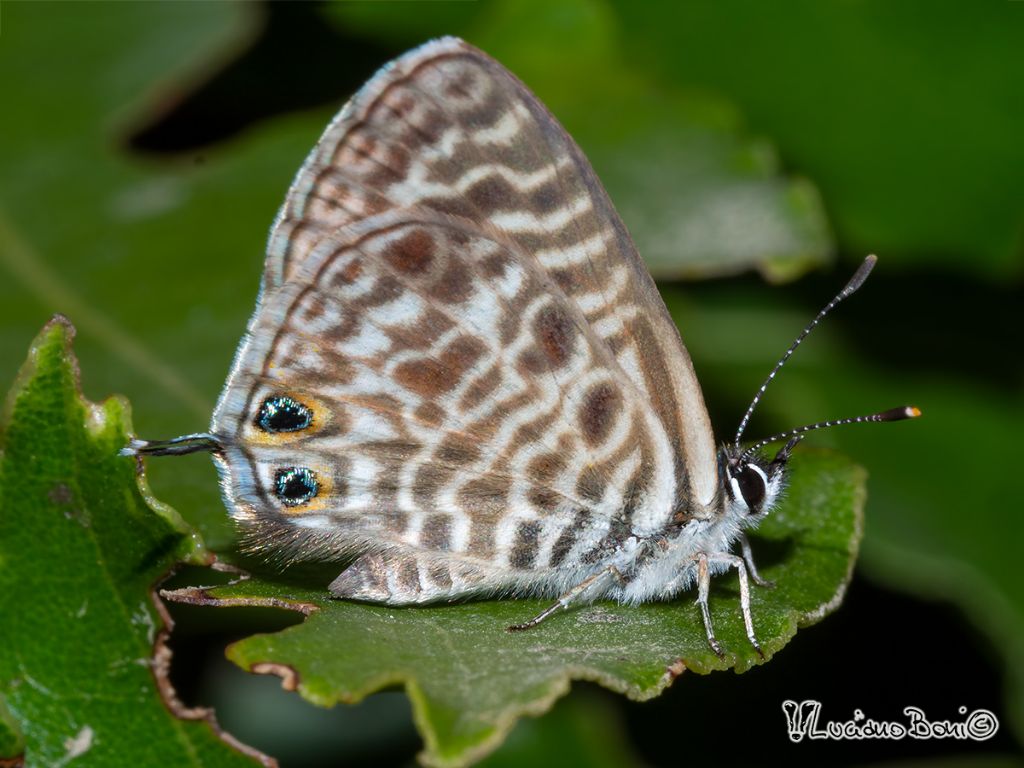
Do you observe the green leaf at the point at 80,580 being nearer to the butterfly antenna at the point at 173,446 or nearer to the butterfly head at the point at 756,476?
the butterfly antenna at the point at 173,446

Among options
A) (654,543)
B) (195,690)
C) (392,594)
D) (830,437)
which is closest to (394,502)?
(392,594)

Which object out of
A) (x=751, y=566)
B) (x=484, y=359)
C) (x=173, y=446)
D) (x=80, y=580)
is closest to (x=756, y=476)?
(x=751, y=566)

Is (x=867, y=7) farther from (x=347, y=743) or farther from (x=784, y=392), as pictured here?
(x=347, y=743)

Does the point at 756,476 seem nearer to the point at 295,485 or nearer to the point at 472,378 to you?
the point at 472,378

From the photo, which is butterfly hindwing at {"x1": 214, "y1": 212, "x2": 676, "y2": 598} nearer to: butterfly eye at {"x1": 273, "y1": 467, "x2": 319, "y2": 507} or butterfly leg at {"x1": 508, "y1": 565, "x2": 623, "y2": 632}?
butterfly eye at {"x1": 273, "y1": 467, "x2": 319, "y2": 507}

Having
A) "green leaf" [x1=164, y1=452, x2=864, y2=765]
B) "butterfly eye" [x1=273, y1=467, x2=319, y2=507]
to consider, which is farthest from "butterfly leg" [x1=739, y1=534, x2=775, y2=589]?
"butterfly eye" [x1=273, y1=467, x2=319, y2=507]

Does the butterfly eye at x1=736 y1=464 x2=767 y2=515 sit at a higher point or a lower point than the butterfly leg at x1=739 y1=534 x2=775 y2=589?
higher
